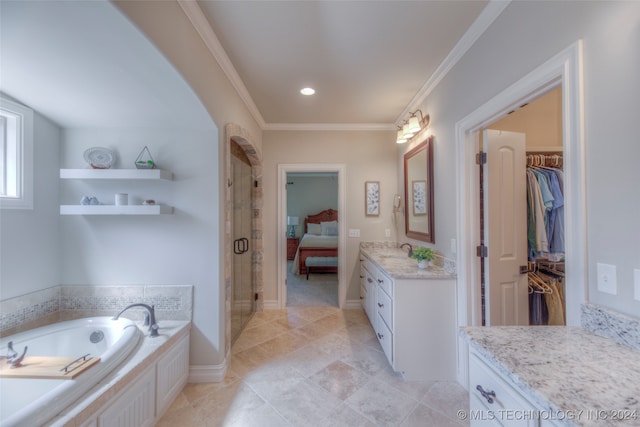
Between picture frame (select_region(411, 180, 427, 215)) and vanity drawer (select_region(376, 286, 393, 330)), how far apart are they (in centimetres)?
96

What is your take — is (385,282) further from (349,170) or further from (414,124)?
(349,170)

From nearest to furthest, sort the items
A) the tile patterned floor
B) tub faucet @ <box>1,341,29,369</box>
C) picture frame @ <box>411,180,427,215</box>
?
tub faucet @ <box>1,341,29,369</box>, the tile patterned floor, picture frame @ <box>411,180,427,215</box>

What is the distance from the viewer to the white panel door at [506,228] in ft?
6.36

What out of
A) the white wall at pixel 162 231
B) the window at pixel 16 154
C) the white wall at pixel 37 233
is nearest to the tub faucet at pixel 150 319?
the white wall at pixel 162 231

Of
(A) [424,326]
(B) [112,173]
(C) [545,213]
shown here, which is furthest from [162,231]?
(C) [545,213]

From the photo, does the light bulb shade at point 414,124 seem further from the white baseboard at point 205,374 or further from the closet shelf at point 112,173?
the white baseboard at point 205,374

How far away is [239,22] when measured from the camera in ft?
5.61

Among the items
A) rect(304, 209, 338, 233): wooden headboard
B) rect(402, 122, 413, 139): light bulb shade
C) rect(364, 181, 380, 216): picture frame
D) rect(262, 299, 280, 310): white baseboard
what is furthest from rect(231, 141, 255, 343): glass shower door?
rect(304, 209, 338, 233): wooden headboard

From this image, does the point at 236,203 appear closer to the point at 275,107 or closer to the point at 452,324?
the point at 275,107

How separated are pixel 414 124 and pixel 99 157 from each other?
295 cm

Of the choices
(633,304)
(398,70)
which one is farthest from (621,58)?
(398,70)

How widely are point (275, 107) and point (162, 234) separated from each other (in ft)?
6.27

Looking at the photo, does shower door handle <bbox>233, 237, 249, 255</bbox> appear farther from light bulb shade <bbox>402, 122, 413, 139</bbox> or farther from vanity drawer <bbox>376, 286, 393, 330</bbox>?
light bulb shade <bbox>402, 122, 413, 139</bbox>

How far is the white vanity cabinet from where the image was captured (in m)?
0.71
